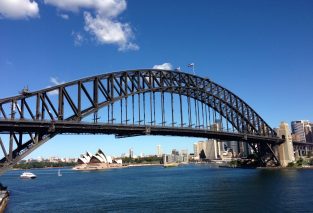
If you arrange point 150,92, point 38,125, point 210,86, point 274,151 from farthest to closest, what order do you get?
point 274,151, point 210,86, point 150,92, point 38,125

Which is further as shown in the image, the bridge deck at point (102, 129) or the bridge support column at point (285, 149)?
the bridge support column at point (285, 149)

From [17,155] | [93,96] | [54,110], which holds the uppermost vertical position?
[93,96]

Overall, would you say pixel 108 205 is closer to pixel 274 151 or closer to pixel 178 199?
pixel 178 199

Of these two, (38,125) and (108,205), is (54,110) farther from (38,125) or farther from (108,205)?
(108,205)

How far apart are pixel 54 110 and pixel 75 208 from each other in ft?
55.1

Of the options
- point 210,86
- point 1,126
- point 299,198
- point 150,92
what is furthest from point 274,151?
point 1,126

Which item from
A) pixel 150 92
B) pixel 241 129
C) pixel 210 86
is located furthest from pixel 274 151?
pixel 150 92

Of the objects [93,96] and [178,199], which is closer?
[178,199]

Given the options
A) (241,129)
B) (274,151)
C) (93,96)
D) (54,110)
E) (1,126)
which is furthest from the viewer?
(274,151)

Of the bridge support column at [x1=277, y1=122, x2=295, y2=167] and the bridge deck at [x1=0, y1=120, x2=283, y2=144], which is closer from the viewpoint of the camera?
the bridge deck at [x1=0, y1=120, x2=283, y2=144]

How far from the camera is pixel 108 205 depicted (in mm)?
49031

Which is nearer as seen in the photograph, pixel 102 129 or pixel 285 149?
pixel 102 129

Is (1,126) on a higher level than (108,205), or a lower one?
higher

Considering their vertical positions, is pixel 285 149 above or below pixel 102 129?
below
